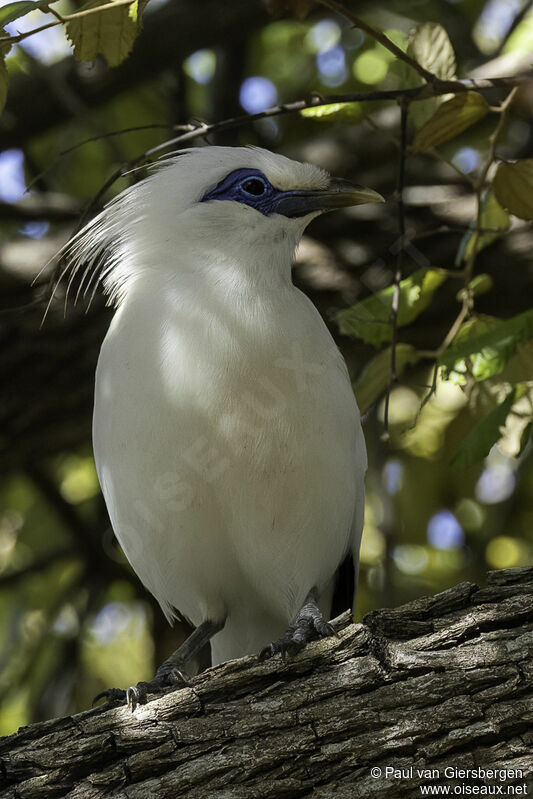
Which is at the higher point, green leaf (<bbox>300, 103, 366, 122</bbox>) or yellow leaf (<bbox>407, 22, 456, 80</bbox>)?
yellow leaf (<bbox>407, 22, 456, 80</bbox>)

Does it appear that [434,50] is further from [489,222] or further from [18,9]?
[18,9]

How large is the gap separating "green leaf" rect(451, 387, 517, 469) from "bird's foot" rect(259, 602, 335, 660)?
2.59 ft

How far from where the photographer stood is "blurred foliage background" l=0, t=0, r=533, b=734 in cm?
573

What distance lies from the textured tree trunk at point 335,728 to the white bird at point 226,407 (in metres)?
0.24

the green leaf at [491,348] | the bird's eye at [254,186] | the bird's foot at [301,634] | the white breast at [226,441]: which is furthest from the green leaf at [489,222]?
the bird's foot at [301,634]

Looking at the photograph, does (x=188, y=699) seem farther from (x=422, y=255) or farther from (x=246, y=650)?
(x=422, y=255)

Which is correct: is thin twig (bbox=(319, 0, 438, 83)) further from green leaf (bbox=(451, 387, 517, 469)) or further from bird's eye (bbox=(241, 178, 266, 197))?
green leaf (bbox=(451, 387, 517, 469))

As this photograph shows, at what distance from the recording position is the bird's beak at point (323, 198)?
457cm

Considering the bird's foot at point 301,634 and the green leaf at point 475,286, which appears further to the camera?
the green leaf at point 475,286

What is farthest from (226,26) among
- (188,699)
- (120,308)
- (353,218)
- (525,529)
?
(188,699)

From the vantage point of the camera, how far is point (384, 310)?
4.52 metres

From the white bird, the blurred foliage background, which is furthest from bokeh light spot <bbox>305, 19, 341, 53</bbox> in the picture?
the white bird

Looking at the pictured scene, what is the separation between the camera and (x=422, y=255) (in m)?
5.68

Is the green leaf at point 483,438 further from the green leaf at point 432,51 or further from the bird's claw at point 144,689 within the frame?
the green leaf at point 432,51
